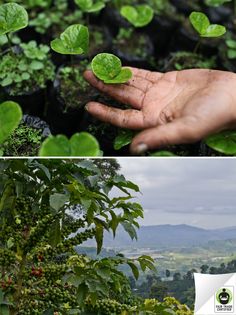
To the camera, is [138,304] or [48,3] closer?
[138,304]

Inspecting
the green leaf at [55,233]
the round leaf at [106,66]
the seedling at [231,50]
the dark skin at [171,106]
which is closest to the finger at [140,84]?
the dark skin at [171,106]

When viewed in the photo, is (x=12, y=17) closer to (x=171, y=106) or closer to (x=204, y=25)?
(x=171, y=106)

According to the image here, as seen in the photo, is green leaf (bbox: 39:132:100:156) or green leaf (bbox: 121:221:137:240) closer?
green leaf (bbox: 39:132:100:156)

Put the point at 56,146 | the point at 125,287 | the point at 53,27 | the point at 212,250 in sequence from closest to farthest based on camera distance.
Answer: the point at 56,146 → the point at 212,250 → the point at 125,287 → the point at 53,27

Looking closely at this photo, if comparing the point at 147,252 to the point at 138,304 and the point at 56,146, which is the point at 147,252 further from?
the point at 56,146

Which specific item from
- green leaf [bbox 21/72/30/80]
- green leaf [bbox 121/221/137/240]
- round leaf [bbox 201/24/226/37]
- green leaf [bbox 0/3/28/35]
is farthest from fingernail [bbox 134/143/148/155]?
green leaf [bbox 21/72/30/80]

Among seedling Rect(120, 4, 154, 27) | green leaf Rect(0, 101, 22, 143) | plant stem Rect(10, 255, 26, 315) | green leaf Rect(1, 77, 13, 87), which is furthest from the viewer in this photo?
seedling Rect(120, 4, 154, 27)

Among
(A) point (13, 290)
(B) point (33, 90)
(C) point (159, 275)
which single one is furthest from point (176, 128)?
(B) point (33, 90)

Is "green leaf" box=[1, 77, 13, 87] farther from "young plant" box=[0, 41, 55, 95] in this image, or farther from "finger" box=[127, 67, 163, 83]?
"finger" box=[127, 67, 163, 83]
